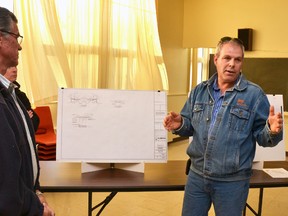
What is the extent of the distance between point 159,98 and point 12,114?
147 centimetres

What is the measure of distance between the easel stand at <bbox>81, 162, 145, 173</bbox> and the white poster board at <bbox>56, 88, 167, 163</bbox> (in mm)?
42

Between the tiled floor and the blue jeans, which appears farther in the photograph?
the tiled floor

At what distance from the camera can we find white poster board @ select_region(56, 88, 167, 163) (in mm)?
2436

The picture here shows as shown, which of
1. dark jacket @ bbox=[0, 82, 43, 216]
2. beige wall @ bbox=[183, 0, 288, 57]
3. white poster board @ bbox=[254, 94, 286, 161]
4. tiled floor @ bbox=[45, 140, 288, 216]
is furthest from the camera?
beige wall @ bbox=[183, 0, 288, 57]

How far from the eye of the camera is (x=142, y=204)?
12.3 feet

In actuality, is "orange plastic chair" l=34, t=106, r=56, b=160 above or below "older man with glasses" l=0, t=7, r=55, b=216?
below

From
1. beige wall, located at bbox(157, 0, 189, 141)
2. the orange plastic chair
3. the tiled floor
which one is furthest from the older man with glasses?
beige wall, located at bbox(157, 0, 189, 141)

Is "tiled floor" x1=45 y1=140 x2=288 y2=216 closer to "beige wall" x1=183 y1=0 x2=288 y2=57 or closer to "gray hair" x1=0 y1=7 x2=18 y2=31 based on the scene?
"gray hair" x1=0 y1=7 x2=18 y2=31

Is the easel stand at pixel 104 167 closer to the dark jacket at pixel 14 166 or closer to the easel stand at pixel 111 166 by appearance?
the easel stand at pixel 111 166

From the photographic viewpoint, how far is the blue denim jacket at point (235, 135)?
1.85 meters

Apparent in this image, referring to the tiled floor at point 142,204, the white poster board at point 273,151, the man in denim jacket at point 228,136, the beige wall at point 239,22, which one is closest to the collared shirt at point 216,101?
the man in denim jacket at point 228,136

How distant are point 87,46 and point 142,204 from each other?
→ 226 cm

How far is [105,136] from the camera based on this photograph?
97.3 inches

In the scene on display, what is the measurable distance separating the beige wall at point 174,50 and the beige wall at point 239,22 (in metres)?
0.19
